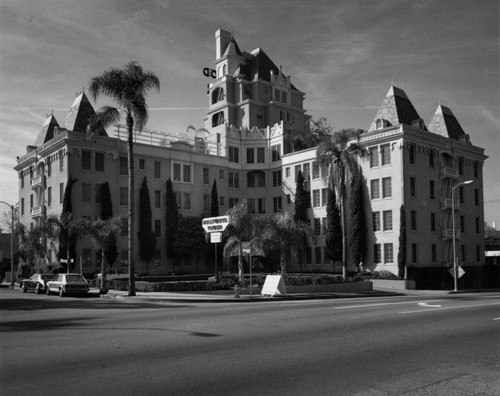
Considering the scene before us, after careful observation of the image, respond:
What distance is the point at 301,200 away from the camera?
5794cm

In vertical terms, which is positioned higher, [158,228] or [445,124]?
[445,124]

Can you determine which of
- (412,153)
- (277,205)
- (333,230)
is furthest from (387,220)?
(277,205)

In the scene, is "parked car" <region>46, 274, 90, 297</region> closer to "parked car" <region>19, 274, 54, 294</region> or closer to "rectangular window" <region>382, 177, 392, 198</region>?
"parked car" <region>19, 274, 54, 294</region>

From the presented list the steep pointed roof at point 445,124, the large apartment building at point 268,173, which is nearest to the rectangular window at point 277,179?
the large apartment building at point 268,173

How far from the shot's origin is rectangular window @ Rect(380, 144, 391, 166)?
52266 millimetres

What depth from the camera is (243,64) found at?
72.6 m

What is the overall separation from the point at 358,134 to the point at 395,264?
12.2 m

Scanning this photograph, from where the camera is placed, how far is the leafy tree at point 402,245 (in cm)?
4900

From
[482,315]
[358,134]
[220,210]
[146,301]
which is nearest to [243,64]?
[220,210]

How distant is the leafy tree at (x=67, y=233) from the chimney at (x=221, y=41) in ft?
105

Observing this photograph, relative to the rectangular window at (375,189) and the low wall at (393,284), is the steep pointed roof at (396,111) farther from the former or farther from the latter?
the low wall at (393,284)

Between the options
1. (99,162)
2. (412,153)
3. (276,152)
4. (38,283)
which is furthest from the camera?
(276,152)

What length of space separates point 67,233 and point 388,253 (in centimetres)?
2879

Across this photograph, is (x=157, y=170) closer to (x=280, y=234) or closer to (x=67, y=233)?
(x=67, y=233)
